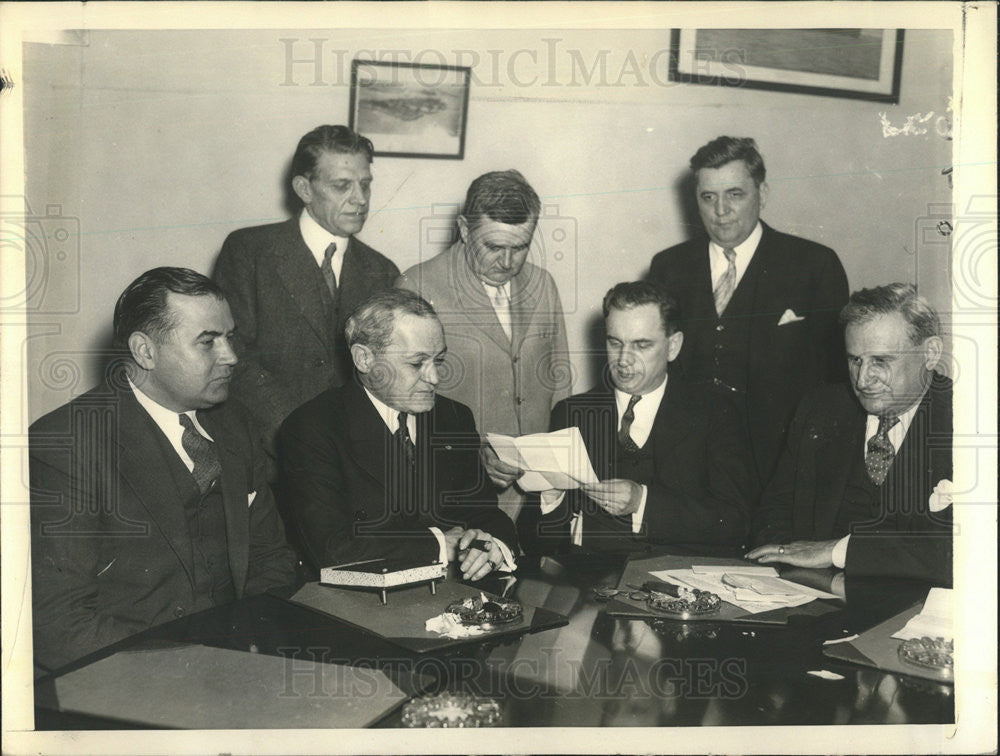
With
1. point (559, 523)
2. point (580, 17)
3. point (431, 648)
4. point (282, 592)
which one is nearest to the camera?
point (431, 648)

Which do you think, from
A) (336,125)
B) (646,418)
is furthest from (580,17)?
(646,418)

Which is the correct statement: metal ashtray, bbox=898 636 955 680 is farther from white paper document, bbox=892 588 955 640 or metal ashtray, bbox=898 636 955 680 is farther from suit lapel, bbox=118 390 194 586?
suit lapel, bbox=118 390 194 586

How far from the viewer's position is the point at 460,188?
11.7ft

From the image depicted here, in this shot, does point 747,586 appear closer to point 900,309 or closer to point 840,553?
point 840,553

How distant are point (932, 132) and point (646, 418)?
1.52 m

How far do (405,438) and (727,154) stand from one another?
1.71 meters

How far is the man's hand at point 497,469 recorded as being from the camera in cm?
347

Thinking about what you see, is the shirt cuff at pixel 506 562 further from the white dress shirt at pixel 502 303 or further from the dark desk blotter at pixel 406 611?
the white dress shirt at pixel 502 303

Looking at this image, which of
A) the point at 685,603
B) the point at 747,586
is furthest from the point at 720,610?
the point at 747,586

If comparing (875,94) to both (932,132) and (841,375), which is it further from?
(841,375)

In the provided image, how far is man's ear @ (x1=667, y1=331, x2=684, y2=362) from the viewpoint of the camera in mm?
3588

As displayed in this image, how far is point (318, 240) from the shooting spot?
352 cm

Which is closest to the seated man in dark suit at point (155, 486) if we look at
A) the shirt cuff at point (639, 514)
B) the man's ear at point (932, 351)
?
the shirt cuff at point (639, 514)

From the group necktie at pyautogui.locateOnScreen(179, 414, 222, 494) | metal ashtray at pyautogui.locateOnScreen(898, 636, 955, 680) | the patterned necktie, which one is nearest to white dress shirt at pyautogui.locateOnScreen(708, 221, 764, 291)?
the patterned necktie
